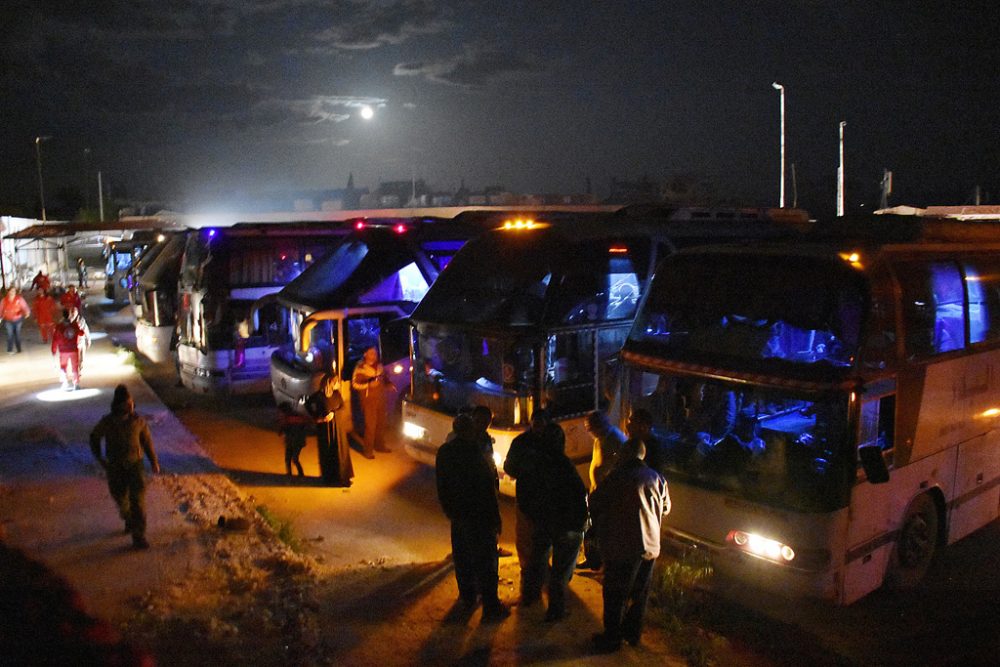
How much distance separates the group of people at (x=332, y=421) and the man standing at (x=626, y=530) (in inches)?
188

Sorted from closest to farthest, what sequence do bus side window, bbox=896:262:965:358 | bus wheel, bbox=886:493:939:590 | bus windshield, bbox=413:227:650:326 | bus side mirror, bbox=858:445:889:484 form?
bus side mirror, bbox=858:445:889:484 → bus side window, bbox=896:262:965:358 → bus wheel, bbox=886:493:939:590 → bus windshield, bbox=413:227:650:326

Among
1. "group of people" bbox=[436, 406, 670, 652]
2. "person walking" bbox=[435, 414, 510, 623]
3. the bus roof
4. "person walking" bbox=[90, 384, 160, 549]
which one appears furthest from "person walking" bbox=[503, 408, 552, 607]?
the bus roof

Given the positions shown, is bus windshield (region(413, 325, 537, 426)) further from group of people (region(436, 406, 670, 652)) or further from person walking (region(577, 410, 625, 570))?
group of people (region(436, 406, 670, 652))

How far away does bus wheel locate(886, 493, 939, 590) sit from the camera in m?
6.46

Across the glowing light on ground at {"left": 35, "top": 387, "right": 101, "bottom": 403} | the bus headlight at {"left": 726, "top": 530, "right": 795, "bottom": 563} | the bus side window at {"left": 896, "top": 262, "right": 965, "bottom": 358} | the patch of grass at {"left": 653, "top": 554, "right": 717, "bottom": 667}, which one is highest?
the bus side window at {"left": 896, "top": 262, "right": 965, "bottom": 358}

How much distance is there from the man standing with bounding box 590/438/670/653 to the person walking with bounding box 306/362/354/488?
4.76 meters

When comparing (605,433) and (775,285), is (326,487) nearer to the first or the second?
(605,433)

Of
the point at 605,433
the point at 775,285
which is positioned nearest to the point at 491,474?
the point at 605,433

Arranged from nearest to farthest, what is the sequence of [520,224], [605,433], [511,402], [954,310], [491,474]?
[491,474]
[605,433]
[954,310]
[511,402]
[520,224]

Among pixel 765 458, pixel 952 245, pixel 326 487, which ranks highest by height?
pixel 952 245

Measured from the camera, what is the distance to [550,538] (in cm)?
589

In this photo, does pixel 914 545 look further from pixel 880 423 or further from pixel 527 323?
pixel 527 323

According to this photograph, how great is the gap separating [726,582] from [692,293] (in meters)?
2.31

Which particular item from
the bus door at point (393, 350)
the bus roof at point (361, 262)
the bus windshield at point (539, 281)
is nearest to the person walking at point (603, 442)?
the bus windshield at point (539, 281)
